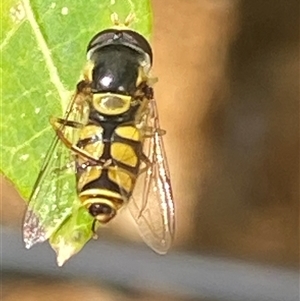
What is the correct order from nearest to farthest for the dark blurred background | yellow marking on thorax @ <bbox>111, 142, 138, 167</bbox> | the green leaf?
the green leaf < yellow marking on thorax @ <bbox>111, 142, 138, 167</bbox> < the dark blurred background

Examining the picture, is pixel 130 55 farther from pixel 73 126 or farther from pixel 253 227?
pixel 253 227

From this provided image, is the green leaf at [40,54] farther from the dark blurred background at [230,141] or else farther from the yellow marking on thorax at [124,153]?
the dark blurred background at [230,141]

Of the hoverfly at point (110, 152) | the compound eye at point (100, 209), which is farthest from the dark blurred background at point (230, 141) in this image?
the compound eye at point (100, 209)

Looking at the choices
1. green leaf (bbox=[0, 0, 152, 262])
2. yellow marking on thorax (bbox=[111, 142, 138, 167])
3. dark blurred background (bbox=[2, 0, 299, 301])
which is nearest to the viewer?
green leaf (bbox=[0, 0, 152, 262])

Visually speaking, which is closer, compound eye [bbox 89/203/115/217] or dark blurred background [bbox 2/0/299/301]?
compound eye [bbox 89/203/115/217]

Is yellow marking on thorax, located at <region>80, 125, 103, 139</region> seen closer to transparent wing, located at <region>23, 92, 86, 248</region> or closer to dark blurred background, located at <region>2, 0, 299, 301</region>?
transparent wing, located at <region>23, 92, 86, 248</region>

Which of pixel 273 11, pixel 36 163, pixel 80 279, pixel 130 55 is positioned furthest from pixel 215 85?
pixel 36 163

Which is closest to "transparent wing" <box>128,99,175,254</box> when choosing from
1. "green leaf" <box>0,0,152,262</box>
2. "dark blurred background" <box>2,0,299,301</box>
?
Answer: "green leaf" <box>0,0,152,262</box>
